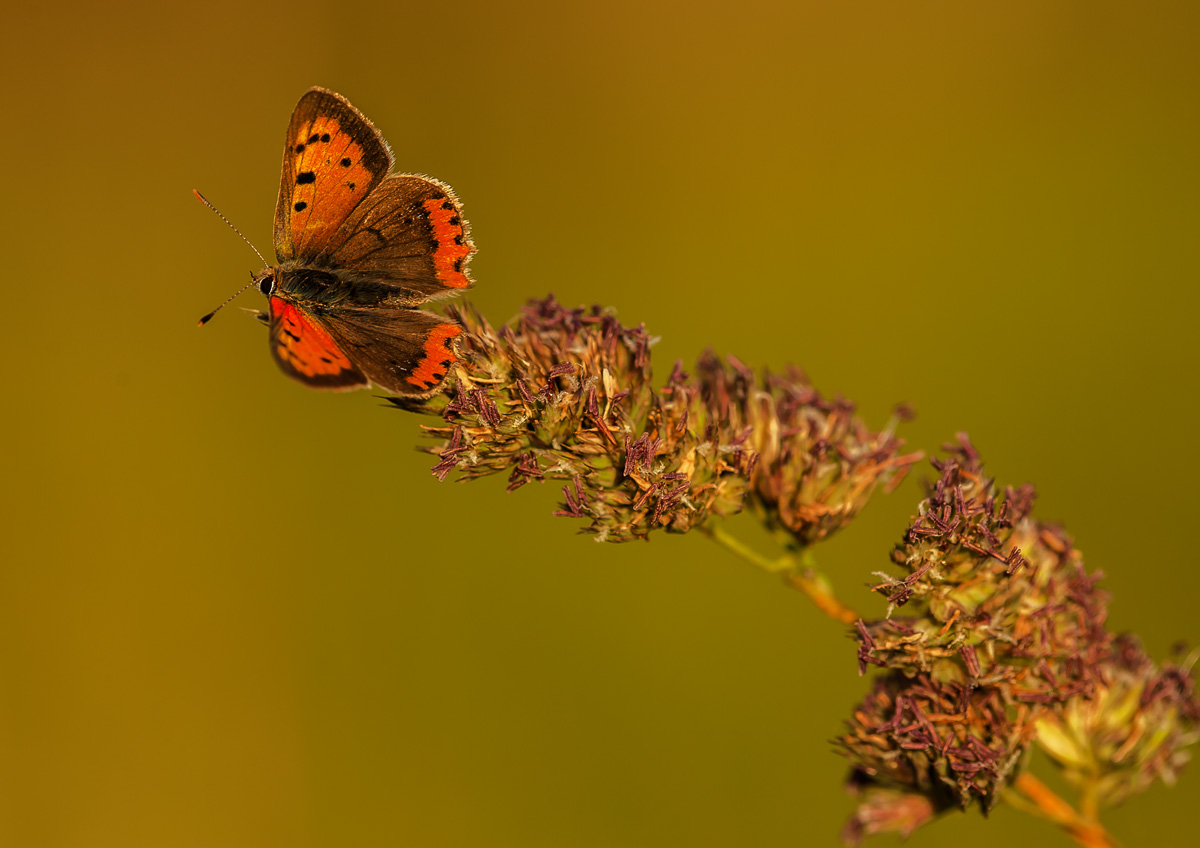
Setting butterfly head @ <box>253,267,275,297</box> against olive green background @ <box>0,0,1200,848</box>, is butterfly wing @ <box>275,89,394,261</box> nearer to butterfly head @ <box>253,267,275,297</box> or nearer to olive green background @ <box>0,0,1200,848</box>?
butterfly head @ <box>253,267,275,297</box>

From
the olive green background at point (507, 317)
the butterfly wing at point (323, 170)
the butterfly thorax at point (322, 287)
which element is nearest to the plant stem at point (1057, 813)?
the butterfly thorax at point (322, 287)

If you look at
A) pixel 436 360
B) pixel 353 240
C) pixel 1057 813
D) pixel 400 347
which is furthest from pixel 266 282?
pixel 1057 813

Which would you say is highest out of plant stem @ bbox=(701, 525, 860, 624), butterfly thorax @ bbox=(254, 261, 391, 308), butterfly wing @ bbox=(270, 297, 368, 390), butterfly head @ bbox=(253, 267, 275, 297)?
plant stem @ bbox=(701, 525, 860, 624)

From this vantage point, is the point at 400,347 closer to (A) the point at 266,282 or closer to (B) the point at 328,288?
(B) the point at 328,288

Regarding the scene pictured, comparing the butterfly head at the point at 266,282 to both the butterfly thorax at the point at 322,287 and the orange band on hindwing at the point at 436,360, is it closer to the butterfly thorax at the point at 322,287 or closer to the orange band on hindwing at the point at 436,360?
the butterfly thorax at the point at 322,287

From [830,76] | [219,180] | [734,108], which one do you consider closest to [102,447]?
[219,180]

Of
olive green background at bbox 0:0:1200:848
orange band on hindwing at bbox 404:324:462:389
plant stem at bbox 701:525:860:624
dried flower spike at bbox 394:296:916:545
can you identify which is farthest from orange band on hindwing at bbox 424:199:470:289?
olive green background at bbox 0:0:1200:848

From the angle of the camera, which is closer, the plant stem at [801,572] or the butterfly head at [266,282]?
the plant stem at [801,572]

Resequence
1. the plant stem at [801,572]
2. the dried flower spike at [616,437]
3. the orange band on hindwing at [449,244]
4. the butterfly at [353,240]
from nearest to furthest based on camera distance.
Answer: the dried flower spike at [616,437] < the plant stem at [801,572] < the butterfly at [353,240] < the orange band on hindwing at [449,244]
